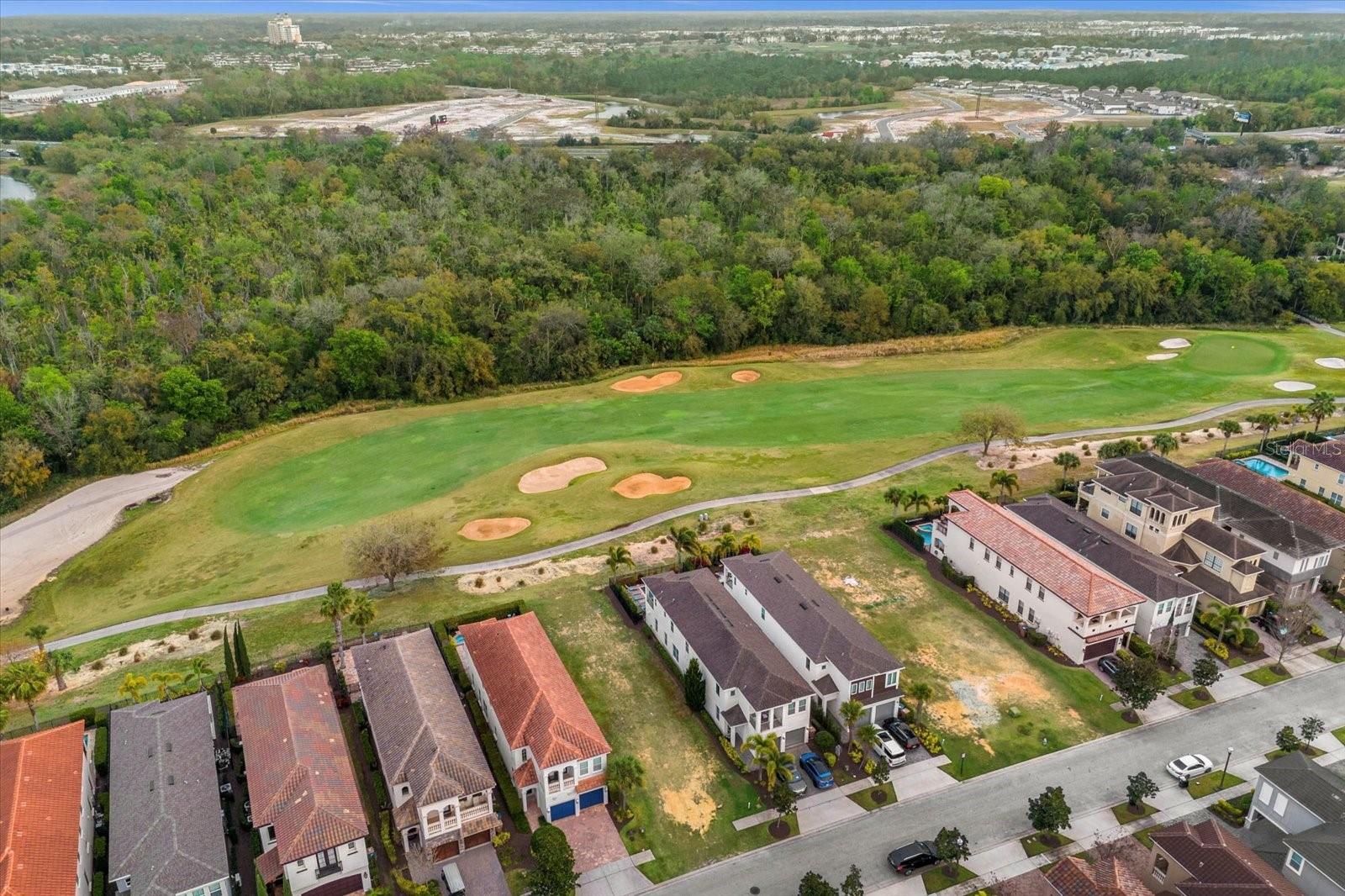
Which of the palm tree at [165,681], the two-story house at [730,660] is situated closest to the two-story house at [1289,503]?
the two-story house at [730,660]

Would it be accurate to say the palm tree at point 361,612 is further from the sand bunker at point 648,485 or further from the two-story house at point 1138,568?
the two-story house at point 1138,568

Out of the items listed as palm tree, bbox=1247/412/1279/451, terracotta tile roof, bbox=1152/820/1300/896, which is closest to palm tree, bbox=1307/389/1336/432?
palm tree, bbox=1247/412/1279/451

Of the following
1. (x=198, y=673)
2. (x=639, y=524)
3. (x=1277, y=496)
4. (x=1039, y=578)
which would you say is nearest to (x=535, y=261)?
(x=639, y=524)

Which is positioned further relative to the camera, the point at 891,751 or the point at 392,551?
the point at 392,551

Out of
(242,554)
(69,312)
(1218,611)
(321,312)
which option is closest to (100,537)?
(242,554)

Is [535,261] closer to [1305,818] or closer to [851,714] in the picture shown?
[851,714]

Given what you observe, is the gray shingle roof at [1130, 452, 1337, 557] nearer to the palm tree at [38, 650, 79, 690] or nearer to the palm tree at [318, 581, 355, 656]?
the palm tree at [318, 581, 355, 656]
